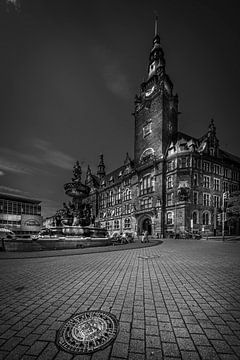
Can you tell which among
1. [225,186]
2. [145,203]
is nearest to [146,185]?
[145,203]

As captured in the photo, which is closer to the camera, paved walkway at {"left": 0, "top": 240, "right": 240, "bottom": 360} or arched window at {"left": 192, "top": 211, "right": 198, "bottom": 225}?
paved walkway at {"left": 0, "top": 240, "right": 240, "bottom": 360}

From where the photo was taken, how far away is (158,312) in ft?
11.0

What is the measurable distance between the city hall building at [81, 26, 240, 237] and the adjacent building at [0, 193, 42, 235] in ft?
85.8

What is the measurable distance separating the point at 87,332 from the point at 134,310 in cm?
108

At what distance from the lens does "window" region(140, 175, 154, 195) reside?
42.0 meters

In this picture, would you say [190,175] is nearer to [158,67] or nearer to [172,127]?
[172,127]

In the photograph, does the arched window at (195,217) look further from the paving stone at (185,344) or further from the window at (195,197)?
the paving stone at (185,344)

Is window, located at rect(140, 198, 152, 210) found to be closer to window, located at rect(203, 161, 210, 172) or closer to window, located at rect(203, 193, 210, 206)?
window, located at rect(203, 193, 210, 206)

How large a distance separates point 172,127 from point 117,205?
26.9m

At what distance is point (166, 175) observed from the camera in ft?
129

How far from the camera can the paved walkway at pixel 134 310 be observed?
2.30m

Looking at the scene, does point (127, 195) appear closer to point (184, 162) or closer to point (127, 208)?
point (127, 208)

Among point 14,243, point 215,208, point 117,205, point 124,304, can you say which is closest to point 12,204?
point 117,205

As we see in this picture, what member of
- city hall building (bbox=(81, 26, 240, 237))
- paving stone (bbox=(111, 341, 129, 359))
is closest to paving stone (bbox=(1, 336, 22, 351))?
paving stone (bbox=(111, 341, 129, 359))
